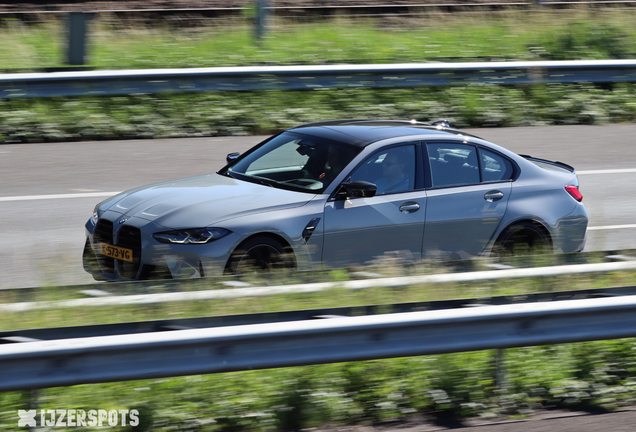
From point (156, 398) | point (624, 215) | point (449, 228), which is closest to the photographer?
point (156, 398)

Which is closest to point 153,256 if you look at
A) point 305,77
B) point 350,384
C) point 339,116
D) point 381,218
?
point 381,218

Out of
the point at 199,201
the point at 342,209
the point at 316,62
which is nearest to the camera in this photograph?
the point at 199,201

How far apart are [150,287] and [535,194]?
403 centimetres

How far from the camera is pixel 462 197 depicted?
23.4 feet

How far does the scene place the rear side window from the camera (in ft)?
24.4

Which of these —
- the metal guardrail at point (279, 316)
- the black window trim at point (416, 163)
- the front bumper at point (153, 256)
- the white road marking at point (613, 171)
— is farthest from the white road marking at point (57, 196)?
the white road marking at point (613, 171)

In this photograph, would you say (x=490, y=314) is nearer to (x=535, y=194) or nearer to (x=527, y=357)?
(x=527, y=357)

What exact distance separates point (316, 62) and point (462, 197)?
7.52m

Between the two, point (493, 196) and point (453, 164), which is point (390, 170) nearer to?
point (453, 164)

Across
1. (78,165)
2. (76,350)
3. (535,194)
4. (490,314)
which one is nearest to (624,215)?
(535,194)

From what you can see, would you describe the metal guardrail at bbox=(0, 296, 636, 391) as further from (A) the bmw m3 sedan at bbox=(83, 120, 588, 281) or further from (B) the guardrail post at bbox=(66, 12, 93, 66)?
(B) the guardrail post at bbox=(66, 12, 93, 66)

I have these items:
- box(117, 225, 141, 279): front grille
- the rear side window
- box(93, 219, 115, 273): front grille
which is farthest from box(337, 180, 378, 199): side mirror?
box(93, 219, 115, 273): front grille

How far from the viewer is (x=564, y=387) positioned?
4.98m

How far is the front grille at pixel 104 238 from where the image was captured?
647 centimetres
